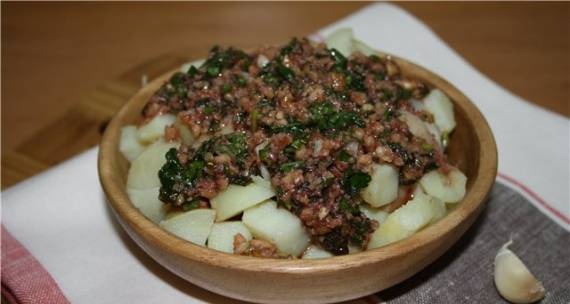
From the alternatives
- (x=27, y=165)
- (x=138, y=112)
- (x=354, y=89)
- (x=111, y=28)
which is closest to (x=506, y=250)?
(x=354, y=89)

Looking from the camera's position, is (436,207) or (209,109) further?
(209,109)

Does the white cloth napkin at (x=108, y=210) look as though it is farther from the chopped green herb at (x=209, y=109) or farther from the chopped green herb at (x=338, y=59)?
the chopped green herb at (x=338, y=59)

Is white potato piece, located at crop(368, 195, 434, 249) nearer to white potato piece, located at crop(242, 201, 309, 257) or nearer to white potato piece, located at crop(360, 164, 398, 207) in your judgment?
white potato piece, located at crop(360, 164, 398, 207)

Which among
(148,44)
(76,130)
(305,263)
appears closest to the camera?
(305,263)

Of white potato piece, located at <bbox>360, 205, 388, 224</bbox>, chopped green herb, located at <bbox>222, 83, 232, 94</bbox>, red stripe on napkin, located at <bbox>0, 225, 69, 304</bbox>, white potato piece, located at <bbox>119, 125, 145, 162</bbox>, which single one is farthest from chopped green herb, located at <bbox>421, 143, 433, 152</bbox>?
red stripe on napkin, located at <bbox>0, 225, 69, 304</bbox>

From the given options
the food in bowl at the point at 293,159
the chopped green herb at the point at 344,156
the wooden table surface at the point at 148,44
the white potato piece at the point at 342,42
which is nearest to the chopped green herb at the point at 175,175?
the food in bowl at the point at 293,159

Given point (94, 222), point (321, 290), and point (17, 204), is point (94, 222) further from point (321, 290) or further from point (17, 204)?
point (321, 290)

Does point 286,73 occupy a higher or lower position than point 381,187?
higher

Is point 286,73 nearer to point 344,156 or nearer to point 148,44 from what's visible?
point 344,156

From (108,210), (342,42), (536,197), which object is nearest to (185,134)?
(108,210)
